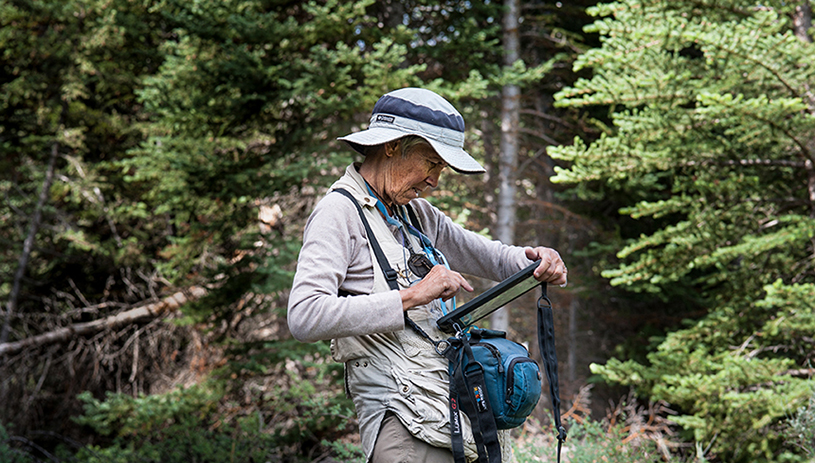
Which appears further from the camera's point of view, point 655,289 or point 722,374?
point 655,289

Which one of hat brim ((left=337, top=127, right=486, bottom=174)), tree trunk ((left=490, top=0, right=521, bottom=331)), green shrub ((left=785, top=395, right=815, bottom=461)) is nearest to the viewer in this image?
hat brim ((left=337, top=127, right=486, bottom=174))

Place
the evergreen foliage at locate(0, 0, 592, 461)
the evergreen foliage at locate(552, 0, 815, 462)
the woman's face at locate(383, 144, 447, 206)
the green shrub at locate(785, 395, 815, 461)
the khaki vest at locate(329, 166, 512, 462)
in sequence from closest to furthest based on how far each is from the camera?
1. the khaki vest at locate(329, 166, 512, 462)
2. the woman's face at locate(383, 144, 447, 206)
3. the green shrub at locate(785, 395, 815, 461)
4. the evergreen foliage at locate(552, 0, 815, 462)
5. the evergreen foliage at locate(0, 0, 592, 461)

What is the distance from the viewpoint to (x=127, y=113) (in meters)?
11.3

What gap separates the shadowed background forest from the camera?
5723 mm

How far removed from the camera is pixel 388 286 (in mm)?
2029

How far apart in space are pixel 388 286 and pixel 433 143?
1.69 ft

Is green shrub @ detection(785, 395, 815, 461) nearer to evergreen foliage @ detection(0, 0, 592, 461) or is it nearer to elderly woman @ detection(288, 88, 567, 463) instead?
elderly woman @ detection(288, 88, 567, 463)

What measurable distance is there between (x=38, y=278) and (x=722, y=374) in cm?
1081

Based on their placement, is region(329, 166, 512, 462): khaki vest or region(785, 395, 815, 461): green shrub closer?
region(329, 166, 512, 462): khaki vest

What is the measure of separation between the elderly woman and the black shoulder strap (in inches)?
0.5

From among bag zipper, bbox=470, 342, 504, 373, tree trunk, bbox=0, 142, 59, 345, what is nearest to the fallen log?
tree trunk, bbox=0, 142, 59, 345

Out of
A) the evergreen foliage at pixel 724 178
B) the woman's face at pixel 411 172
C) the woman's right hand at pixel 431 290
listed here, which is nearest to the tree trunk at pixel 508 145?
the evergreen foliage at pixel 724 178

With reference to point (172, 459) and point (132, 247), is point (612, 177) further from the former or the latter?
point (132, 247)

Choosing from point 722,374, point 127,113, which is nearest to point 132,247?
point 127,113
